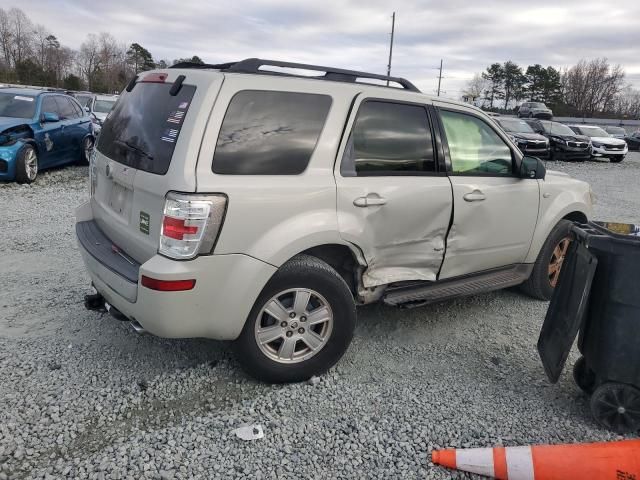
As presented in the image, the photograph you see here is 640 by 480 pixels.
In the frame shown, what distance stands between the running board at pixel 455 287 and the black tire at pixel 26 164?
7.97 m

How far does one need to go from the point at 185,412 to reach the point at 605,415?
2439 mm

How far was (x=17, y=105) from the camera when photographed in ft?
32.2

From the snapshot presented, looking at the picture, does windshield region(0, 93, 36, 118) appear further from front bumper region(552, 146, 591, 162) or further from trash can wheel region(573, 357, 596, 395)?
front bumper region(552, 146, 591, 162)

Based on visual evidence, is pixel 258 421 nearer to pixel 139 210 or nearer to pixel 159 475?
pixel 159 475

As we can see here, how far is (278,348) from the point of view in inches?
129

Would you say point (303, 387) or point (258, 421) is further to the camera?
point (303, 387)

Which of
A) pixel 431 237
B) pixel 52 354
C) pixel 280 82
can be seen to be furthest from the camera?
pixel 431 237

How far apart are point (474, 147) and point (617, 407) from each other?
82.8 inches

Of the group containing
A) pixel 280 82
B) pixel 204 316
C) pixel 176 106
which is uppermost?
pixel 280 82

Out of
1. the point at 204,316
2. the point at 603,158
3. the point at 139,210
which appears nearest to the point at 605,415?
the point at 204,316

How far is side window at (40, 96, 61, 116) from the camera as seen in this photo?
10128 millimetres

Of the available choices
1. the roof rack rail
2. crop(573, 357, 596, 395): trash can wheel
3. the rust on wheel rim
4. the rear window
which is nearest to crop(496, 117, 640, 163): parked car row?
the rust on wheel rim

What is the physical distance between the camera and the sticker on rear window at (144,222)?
9.78 ft

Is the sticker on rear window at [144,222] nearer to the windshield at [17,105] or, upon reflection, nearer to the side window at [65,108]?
the windshield at [17,105]
